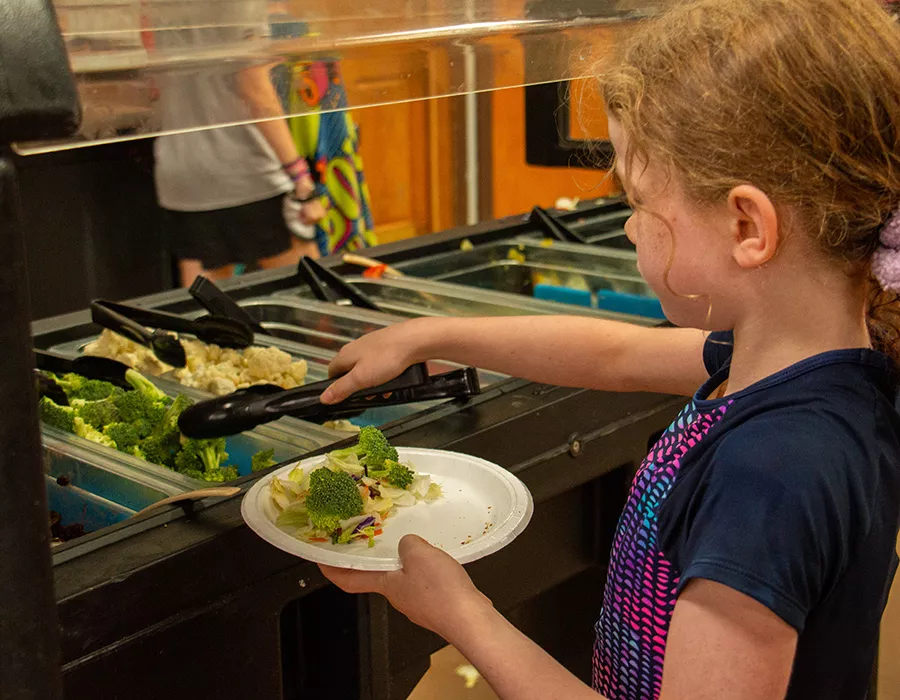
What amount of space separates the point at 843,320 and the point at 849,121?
0.59 feet

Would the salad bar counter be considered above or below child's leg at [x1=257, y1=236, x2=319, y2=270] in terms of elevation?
above

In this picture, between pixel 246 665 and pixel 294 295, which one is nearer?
pixel 246 665

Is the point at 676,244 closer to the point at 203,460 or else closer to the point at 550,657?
the point at 550,657

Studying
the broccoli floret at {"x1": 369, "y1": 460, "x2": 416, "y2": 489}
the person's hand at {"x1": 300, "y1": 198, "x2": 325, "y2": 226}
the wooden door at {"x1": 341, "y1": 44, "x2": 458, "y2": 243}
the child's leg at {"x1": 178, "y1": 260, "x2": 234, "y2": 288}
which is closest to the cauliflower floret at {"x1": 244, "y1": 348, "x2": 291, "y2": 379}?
the broccoli floret at {"x1": 369, "y1": 460, "x2": 416, "y2": 489}

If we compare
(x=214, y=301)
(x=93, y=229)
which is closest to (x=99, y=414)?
(x=214, y=301)

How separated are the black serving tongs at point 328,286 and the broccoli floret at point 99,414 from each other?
2.03 ft

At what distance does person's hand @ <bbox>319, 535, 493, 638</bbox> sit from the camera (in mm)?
964

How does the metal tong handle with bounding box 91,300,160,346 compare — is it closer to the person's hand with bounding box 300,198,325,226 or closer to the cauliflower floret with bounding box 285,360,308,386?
the cauliflower floret with bounding box 285,360,308,386

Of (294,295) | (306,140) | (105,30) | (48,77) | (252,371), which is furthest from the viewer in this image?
(306,140)

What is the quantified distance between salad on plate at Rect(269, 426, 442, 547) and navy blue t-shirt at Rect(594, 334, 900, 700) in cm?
25

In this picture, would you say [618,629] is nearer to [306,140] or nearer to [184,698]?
[184,698]

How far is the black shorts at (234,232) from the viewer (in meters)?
3.65

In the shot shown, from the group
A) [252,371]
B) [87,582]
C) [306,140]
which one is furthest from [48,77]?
[306,140]

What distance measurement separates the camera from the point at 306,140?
374 cm
